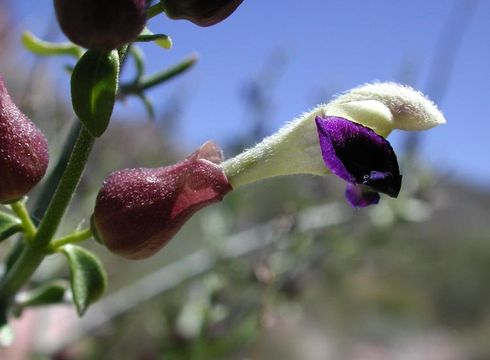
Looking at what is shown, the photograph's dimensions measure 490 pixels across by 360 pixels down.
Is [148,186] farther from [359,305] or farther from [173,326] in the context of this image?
[359,305]

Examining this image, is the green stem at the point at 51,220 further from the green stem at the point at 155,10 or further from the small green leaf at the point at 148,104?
the small green leaf at the point at 148,104

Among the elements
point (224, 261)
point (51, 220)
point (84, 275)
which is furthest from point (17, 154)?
point (224, 261)

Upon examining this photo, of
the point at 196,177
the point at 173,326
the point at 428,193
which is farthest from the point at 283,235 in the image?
the point at 196,177

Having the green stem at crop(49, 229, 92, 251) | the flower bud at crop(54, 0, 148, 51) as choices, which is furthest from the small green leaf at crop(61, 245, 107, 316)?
the flower bud at crop(54, 0, 148, 51)

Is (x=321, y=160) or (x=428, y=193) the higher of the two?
(x=321, y=160)

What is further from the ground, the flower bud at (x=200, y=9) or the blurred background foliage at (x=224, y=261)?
the flower bud at (x=200, y=9)

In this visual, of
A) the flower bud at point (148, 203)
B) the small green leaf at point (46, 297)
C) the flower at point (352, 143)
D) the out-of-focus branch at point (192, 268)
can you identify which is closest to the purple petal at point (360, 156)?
the flower at point (352, 143)
